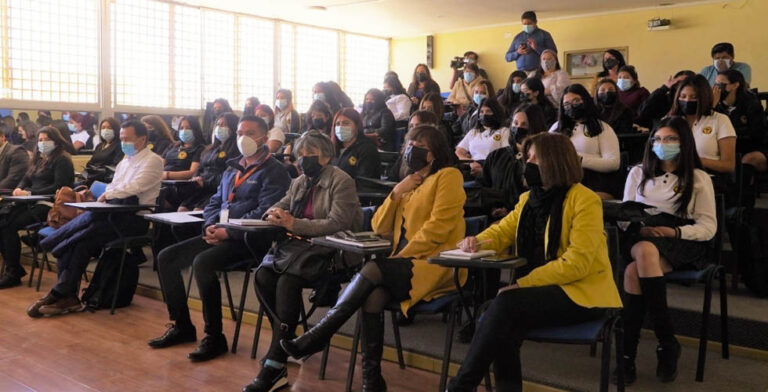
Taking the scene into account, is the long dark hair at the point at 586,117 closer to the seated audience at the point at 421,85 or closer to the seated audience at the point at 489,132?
the seated audience at the point at 489,132

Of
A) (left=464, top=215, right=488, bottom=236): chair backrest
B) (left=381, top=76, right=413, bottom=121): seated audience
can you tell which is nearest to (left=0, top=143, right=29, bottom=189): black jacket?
(left=381, top=76, right=413, bottom=121): seated audience

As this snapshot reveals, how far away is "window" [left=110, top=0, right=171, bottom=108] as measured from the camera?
10.1 m

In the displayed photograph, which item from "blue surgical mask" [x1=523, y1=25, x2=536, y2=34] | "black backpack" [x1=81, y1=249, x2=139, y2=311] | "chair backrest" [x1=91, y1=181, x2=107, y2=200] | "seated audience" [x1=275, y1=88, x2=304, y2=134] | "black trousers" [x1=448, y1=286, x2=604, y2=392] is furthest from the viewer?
"blue surgical mask" [x1=523, y1=25, x2=536, y2=34]

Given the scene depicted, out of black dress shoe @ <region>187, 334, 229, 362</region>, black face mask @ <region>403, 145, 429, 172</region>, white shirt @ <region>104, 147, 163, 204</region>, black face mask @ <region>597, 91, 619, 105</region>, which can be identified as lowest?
black dress shoe @ <region>187, 334, 229, 362</region>

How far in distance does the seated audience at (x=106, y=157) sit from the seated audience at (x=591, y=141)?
3.95 m

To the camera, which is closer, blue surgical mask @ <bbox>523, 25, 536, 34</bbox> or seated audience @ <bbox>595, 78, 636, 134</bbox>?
seated audience @ <bbox>595, 78, 636, 134</bbox>

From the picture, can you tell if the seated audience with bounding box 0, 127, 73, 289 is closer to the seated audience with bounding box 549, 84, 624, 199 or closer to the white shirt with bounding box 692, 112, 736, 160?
the seated audience with bounding box 549, 84, 624, 199

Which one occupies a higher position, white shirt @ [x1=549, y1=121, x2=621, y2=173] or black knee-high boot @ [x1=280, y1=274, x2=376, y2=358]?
white shirt @ [x1=549, y1=121, x2=621, y2=173]

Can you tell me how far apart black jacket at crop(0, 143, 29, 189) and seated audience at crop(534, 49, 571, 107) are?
5.08 m

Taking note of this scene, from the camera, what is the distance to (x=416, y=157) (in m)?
Result: 3.40

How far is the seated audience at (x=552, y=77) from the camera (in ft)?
23.7

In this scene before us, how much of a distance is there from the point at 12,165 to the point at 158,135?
52.7 inches

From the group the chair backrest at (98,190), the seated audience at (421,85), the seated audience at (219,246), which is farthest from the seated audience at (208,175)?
the seated audience at (421,85)

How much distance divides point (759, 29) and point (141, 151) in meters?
9.40
